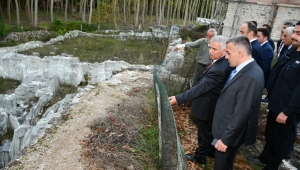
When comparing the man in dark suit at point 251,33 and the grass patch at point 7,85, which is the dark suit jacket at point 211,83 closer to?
the man in dark suit at point 251,33

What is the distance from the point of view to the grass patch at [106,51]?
1140 cm

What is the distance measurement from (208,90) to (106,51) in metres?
10.9

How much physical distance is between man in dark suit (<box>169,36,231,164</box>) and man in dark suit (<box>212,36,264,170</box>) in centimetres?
33

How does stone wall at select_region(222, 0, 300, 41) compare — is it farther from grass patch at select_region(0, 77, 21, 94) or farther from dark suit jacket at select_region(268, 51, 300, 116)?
dark suit jacket at select_region(268, 51, 300, 116)

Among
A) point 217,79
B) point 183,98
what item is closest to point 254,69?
point 217,79

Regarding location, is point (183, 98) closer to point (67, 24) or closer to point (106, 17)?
point (67, 24)

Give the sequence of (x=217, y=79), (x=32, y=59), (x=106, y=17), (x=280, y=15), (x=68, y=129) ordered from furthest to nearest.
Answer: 1. (x=106, y=17)
2. (x=280, y=15)
3. (x=32, y=59)
4. (x=68, y=129)
5. (x=217, y=79)

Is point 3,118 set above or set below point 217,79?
below

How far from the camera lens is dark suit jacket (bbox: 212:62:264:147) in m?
2.19

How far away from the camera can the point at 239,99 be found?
7.28ft

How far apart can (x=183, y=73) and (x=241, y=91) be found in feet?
10.6

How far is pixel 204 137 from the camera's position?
309 cm

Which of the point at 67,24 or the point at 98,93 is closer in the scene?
the point at 98,93

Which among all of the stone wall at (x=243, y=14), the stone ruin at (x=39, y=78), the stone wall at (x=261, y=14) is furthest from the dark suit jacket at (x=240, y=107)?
the stone wall at (x=243, y=14)
